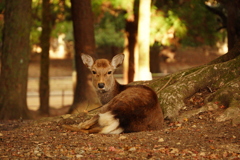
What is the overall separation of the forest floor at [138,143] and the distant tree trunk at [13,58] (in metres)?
5.85

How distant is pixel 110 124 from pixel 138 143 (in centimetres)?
73

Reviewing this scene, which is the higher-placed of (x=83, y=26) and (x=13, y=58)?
(x=83, y=26)

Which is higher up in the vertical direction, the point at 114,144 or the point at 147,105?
the point at 147,105

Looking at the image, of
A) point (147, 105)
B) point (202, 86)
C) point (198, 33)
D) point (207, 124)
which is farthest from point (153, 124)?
point (198, 33)

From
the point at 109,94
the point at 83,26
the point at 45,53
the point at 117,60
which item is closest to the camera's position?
the point at 109,94

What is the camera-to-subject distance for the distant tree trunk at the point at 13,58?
13766 mm

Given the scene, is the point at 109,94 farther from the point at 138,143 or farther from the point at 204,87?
the point at 138,143

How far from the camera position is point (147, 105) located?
7.32 metres

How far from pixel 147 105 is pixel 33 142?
1.99 m

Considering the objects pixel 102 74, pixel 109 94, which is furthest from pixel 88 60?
pixel 109 94

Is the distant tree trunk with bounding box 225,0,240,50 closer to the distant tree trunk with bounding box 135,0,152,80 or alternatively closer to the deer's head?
the deer's head

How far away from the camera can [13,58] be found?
1376cm

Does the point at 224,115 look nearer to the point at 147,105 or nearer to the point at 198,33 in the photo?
the point at 147,105

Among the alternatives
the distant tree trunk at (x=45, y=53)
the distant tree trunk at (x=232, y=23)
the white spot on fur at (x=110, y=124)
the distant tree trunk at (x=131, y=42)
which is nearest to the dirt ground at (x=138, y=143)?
the white spot on fur at (x=110, y=124)
